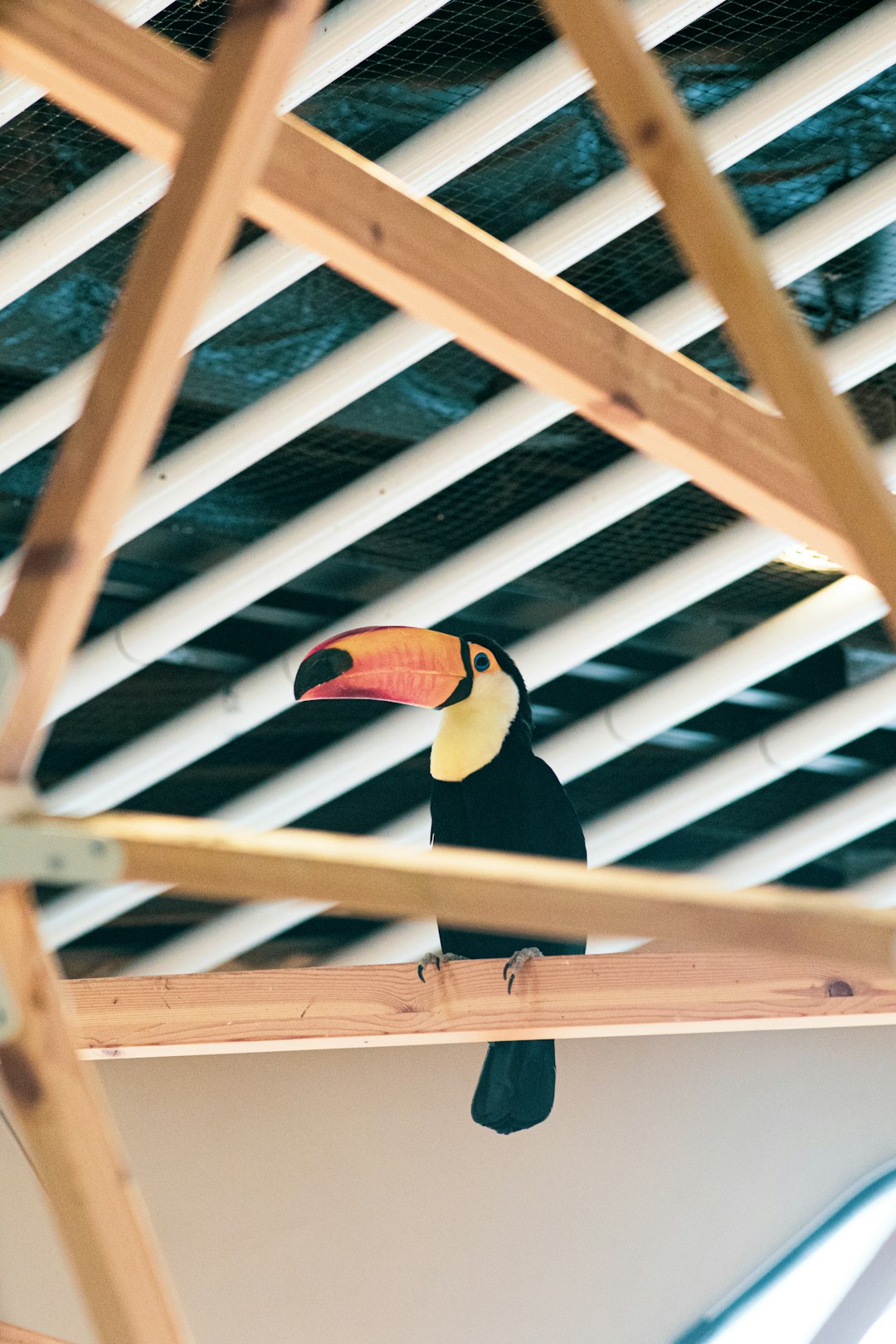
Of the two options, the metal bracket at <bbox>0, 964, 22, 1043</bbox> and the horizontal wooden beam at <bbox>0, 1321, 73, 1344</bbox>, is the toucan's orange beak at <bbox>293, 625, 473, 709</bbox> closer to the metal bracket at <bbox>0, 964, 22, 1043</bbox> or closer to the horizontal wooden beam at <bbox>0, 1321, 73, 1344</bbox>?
the horizontal wooden beam at <bbox>0, 1321, 73, 1344</bbox>

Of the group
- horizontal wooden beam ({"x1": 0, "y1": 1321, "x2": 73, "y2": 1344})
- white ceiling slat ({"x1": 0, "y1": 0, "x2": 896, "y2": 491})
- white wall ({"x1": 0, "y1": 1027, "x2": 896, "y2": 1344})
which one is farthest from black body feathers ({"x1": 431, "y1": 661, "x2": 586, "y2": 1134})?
white wall ({"x1": 0, "y1": 1027, "x2": 896, "y2": 1344})

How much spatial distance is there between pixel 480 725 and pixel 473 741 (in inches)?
1.4

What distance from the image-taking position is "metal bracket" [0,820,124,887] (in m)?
1.29

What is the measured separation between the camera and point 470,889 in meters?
1.33

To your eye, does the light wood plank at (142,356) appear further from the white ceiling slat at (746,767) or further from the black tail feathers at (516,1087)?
the white ceiling slat at (746,767)

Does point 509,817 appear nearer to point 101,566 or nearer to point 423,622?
point 423,622

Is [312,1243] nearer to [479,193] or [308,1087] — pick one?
[308,1087]

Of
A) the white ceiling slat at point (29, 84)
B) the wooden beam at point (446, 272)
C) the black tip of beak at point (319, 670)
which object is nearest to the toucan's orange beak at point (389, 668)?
the black tip of beak at point (319, 670)

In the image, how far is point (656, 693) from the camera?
3.39 metres

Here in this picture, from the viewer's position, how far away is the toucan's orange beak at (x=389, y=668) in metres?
2.95

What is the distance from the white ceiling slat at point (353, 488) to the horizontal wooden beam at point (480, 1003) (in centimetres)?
74

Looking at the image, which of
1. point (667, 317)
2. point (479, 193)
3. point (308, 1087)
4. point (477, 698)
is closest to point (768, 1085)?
point (308, 1087)

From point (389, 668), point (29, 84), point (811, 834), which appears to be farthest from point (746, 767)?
point (29, 84)

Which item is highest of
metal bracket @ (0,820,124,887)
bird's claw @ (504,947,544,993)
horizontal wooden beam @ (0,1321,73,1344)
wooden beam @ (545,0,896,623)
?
wooden beam @ (545,0,896,623)
